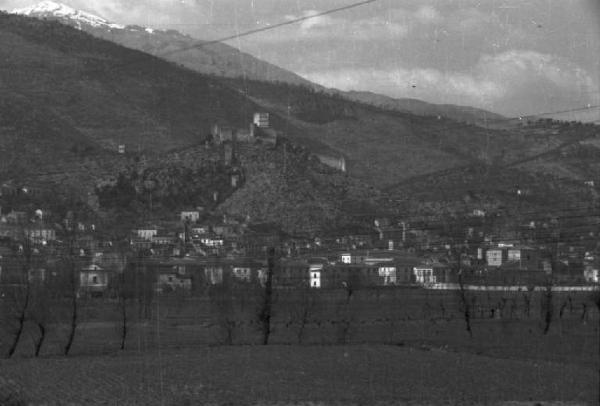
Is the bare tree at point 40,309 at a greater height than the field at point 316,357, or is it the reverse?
the bare tree at point 40,309

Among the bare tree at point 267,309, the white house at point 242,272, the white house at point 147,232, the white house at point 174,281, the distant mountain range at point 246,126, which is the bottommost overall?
the bare tree at point 267,309

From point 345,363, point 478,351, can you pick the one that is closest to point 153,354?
point 345,363

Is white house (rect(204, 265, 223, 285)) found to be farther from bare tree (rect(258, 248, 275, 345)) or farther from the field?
bare tree (rect(258, 248, 275, 345))

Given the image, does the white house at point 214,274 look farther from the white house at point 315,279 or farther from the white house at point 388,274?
the white house at point 388,274

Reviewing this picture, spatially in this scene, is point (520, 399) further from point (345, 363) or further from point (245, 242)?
point (245, 242)

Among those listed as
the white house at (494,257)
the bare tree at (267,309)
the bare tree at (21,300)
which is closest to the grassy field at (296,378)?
the bare tree at (21,300)

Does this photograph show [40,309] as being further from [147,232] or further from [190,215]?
[190,215]

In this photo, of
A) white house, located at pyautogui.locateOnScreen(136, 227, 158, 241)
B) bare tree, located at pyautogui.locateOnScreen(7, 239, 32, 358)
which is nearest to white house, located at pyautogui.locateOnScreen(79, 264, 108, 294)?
white house, located at pyautogui.locateOnScreen(136, 227, 158, 241)

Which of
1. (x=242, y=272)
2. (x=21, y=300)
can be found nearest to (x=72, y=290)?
(x=21, y=300)
